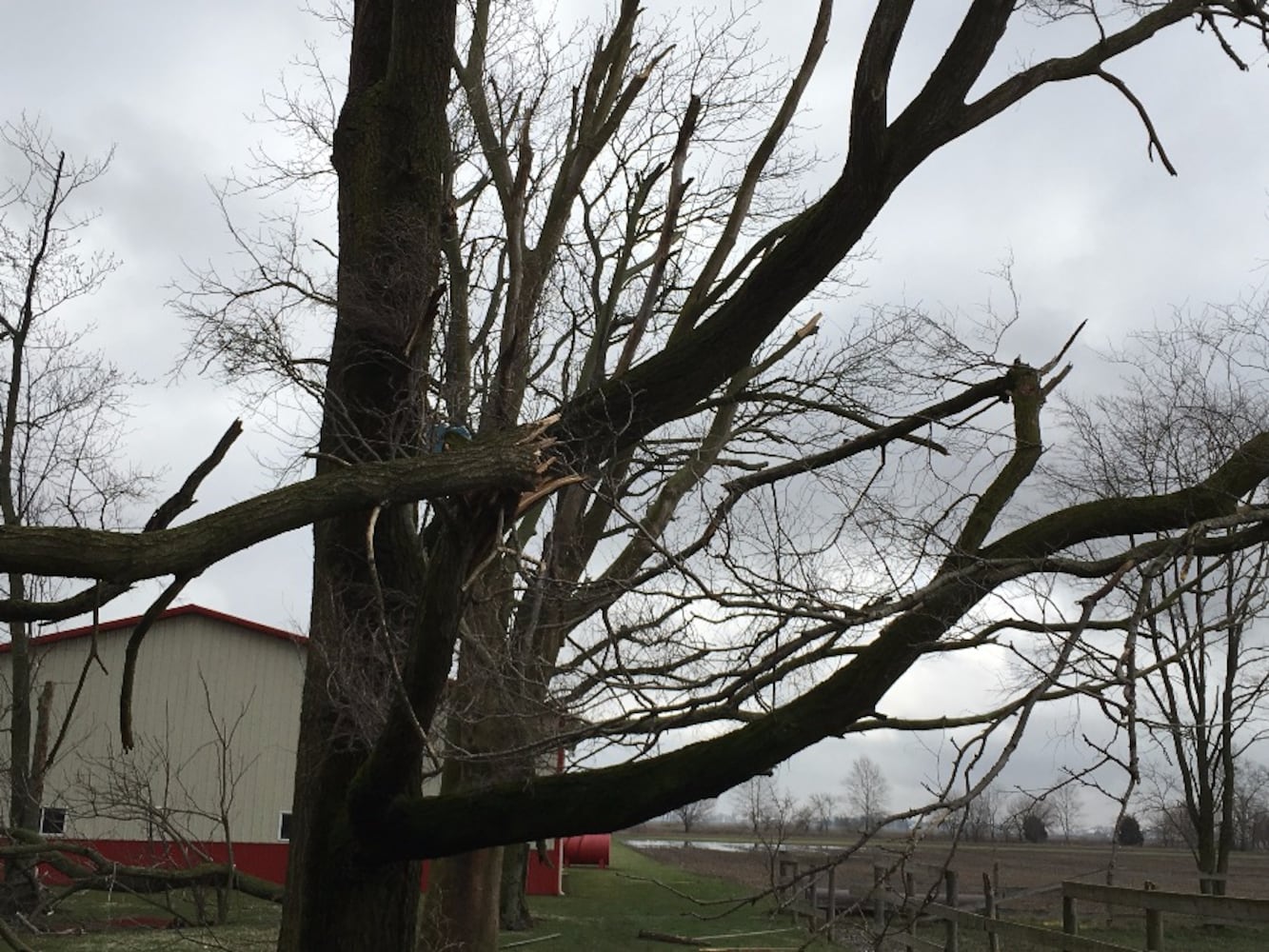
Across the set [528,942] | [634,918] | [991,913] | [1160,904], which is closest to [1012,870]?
[634,918]

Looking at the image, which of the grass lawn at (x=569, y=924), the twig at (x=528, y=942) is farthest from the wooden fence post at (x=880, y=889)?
the twig at (x=528, y=942)

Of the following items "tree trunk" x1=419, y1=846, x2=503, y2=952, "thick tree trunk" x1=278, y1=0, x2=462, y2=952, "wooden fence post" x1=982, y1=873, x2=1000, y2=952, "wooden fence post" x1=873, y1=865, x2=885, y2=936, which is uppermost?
"thick tree trunk" x1=278, y1=0, x2=462, y2=952

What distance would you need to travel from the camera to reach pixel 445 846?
274 inches

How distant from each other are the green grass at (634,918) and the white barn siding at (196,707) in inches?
267

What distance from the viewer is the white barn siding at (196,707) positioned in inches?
1029

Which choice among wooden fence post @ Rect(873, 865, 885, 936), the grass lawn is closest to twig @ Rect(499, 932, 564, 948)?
the grass lawn

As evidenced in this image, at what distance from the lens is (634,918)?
2461 cm

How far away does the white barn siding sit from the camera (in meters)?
26.1

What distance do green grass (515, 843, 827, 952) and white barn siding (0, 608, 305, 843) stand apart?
267 inches

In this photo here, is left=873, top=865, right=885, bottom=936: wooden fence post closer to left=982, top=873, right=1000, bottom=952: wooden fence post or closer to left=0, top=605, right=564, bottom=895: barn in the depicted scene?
left=982, top=873, right=1000, bottom=952: wooden fence post

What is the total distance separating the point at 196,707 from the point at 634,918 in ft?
35.4

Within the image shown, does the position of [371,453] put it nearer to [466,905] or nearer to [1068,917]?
[466,905]

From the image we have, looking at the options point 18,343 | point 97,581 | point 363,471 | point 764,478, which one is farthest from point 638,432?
point 18,343

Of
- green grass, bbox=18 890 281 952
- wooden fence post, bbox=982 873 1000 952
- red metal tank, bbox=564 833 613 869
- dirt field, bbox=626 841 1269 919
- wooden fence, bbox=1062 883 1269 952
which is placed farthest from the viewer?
red metal tank, bbox=564 833 613 869
